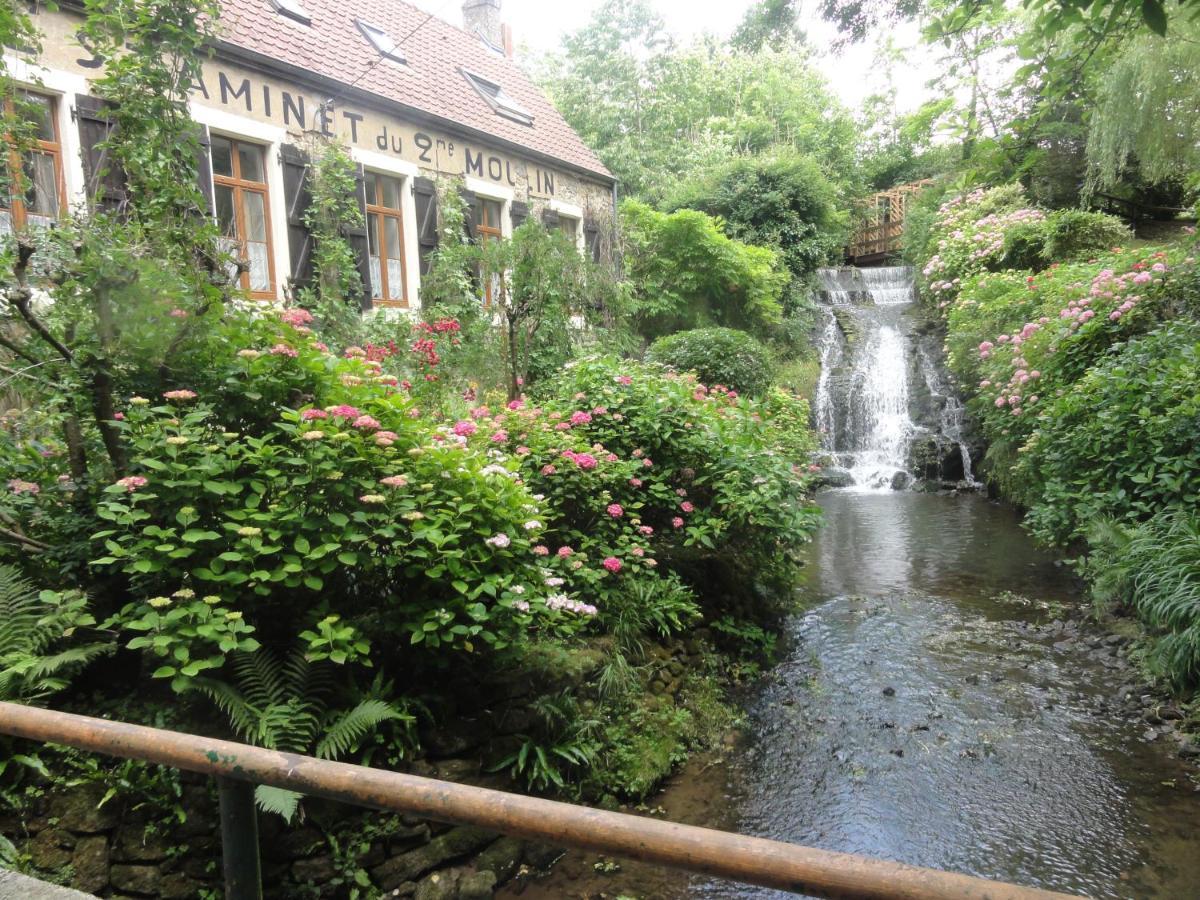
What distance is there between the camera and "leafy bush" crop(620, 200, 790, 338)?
16.8 metres

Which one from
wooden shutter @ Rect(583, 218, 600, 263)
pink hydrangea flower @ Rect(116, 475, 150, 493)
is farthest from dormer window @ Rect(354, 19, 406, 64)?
pink hydrangea flower @ Rect(116, 475, 150, 493)

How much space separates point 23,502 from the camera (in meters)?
3.81

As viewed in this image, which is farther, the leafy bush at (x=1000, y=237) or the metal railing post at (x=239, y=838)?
the leafy bush at (x=1000, y=237)

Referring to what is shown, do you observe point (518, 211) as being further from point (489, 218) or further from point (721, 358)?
point (721, 358)

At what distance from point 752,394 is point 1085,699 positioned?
305 inches

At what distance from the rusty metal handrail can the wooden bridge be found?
2504 centimetres

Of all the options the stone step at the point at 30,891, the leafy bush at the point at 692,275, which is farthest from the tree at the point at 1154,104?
the stone step at the point at 30,891

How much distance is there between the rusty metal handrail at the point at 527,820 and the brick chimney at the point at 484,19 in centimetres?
1989

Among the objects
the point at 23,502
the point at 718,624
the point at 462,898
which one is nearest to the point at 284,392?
the point at 23,502

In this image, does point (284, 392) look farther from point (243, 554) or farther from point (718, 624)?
point (718, 624)

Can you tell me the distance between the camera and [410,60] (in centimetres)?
1352

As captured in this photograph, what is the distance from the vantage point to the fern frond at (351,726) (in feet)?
10.8

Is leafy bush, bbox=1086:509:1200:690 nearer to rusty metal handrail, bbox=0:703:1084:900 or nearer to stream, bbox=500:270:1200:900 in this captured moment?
stream, bbox=500:270:1200:900

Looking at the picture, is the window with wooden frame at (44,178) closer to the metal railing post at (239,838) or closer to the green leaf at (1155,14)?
the metal railing post at (239,838)
